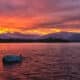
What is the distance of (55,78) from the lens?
55.1 metres

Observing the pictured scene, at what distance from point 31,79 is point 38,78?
1.86 m

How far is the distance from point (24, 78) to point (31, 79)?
8.04 feet

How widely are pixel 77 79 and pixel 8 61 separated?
37.7m

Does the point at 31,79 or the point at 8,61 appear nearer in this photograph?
the point at 31,79

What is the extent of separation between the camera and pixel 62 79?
5369 cm

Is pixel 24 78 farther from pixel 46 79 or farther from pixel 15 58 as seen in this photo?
pixel 15 58

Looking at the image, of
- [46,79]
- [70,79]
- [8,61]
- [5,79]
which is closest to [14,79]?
[5,79]

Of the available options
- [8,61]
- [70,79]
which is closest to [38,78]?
[70,79]

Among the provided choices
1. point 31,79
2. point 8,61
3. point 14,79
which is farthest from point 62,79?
point 8,61

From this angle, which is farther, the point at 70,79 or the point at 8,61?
the point at 8,61

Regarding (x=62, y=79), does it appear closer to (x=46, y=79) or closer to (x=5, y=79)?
(x=46, y=79)

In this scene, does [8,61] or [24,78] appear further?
[8,61]

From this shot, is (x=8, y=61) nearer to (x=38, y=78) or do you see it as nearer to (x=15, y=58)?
(x=15, y=58)

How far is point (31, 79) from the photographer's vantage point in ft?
175
